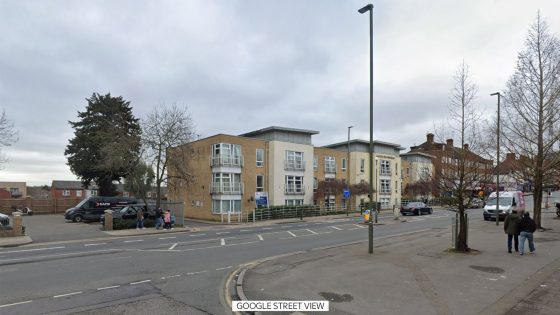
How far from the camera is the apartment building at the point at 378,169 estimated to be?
53562mm

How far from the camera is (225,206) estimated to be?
37.0 metres

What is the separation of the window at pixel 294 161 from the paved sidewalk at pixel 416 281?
29.0 meters

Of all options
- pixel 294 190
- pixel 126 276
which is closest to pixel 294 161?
pixel 294 190

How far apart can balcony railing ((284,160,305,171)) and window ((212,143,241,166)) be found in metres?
6.36

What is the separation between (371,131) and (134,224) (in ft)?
65.5

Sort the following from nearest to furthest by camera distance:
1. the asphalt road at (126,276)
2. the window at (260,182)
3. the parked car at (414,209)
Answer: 1. the asphalt road at (126,276)
2. the parked car at (414,209)
3. the window at (260,182)

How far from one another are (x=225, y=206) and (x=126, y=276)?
26.3 meters

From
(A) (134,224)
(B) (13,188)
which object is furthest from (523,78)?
(B) (13,188)

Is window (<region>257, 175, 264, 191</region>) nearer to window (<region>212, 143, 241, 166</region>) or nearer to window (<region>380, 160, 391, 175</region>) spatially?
window (<region>212, 143, 241, 166</region>)

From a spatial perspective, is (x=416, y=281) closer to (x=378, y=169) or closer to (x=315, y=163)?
(x=315, y=163)

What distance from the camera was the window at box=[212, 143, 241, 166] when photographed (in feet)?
122

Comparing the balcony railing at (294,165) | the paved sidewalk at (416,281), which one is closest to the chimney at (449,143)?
the paved sidewalk at (416,281)

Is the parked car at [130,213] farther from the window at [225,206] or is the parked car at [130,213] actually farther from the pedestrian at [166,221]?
the window at [225,206]

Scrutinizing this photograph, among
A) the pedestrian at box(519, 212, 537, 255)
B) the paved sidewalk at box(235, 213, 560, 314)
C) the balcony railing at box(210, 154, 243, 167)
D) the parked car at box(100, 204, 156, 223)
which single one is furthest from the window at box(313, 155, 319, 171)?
the pedestrian at box(519, 212, 537, 255)
